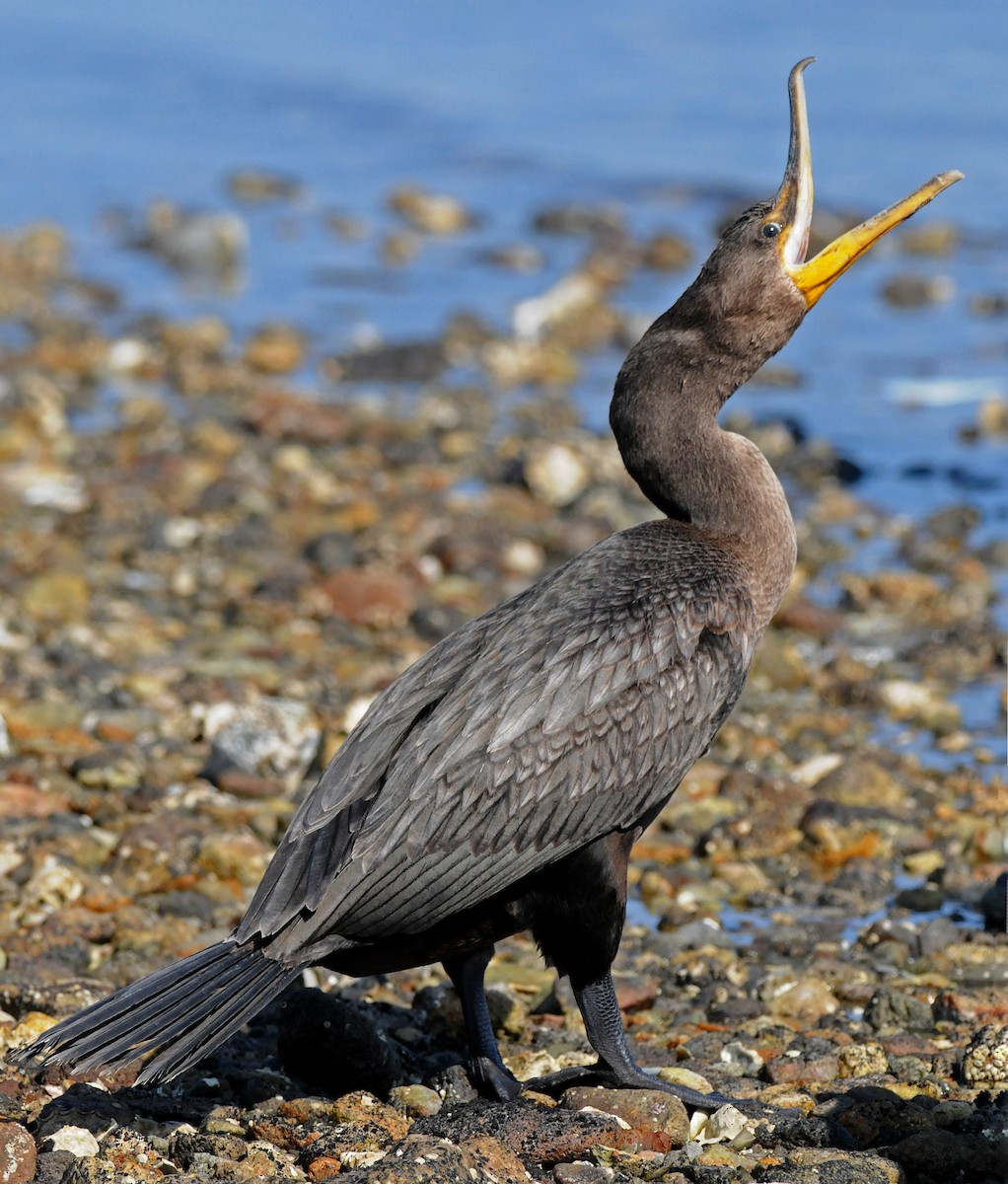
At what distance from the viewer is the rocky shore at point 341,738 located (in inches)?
174

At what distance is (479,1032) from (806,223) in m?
2.44

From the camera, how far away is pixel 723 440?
5.23m

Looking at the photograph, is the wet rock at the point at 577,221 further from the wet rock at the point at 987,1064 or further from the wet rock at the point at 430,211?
the wet rock at the point at 987,1064

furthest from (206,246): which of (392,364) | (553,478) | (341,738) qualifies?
(341,738)

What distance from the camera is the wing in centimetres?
447

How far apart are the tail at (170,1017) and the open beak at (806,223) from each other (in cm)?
243

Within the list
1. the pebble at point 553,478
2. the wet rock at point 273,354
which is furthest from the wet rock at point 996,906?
the wet rock at point 273,354

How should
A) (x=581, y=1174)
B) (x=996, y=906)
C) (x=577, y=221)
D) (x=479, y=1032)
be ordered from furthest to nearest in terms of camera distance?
(x=577, y=221) < (x=996, y=906) < (x=479, y=1032) < (x=581, y=1174)

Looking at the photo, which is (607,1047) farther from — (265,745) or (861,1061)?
(265,745)

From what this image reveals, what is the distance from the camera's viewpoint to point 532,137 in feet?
74.1

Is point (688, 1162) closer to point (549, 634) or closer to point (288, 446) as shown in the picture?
Result: point (549, 634)

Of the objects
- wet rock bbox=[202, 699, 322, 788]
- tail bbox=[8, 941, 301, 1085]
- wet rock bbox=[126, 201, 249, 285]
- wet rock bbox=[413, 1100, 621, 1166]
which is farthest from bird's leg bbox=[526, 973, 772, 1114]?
wet rock bbox=[126, 201, 249, 285]

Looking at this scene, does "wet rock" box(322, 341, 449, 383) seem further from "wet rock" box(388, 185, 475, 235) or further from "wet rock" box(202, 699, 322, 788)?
"wet rock" box(202, 699, 322, 788)

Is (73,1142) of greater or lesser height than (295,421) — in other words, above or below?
below
